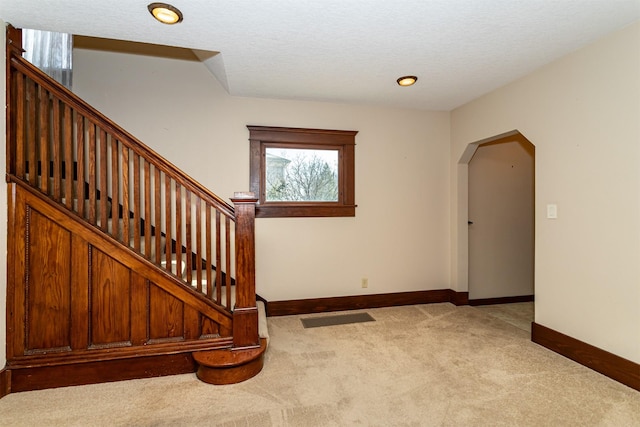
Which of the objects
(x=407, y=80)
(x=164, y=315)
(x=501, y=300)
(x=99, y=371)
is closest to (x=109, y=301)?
(x=164, y=315)

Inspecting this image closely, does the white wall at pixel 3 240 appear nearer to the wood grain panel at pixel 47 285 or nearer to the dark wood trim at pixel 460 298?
the wood grain panel at pixel 47 285

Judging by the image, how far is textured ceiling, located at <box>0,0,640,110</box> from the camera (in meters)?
1.86

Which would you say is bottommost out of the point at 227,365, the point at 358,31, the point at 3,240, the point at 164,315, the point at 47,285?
the point at 227,365

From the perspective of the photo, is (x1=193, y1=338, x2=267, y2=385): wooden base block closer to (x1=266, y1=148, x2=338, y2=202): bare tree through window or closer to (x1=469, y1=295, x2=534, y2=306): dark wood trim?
(x1=266, y1=148, x2=338, y2=202): bare tree through window

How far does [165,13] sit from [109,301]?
1920 mm

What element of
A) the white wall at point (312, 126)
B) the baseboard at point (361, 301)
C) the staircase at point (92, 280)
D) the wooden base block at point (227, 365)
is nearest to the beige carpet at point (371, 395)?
the wooden base block at point (227, 365)

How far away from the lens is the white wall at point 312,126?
311 centimetres

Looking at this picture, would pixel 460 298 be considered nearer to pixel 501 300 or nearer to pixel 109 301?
pixel 501 300

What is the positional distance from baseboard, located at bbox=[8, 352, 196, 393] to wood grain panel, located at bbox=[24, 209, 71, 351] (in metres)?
0.15

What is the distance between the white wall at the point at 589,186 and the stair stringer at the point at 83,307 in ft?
8.98

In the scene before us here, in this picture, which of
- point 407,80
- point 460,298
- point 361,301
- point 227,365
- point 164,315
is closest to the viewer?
point 227,365

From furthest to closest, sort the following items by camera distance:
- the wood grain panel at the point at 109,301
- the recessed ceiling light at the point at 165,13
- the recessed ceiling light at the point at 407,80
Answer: the recessed ceiling light at the point at 407,80 → the wood grain panel at the point at 109,301 → the recessed ceiling light at the point at 165,13

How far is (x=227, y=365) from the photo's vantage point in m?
2.04

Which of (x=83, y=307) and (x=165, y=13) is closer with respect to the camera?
(x=165, y=13)
